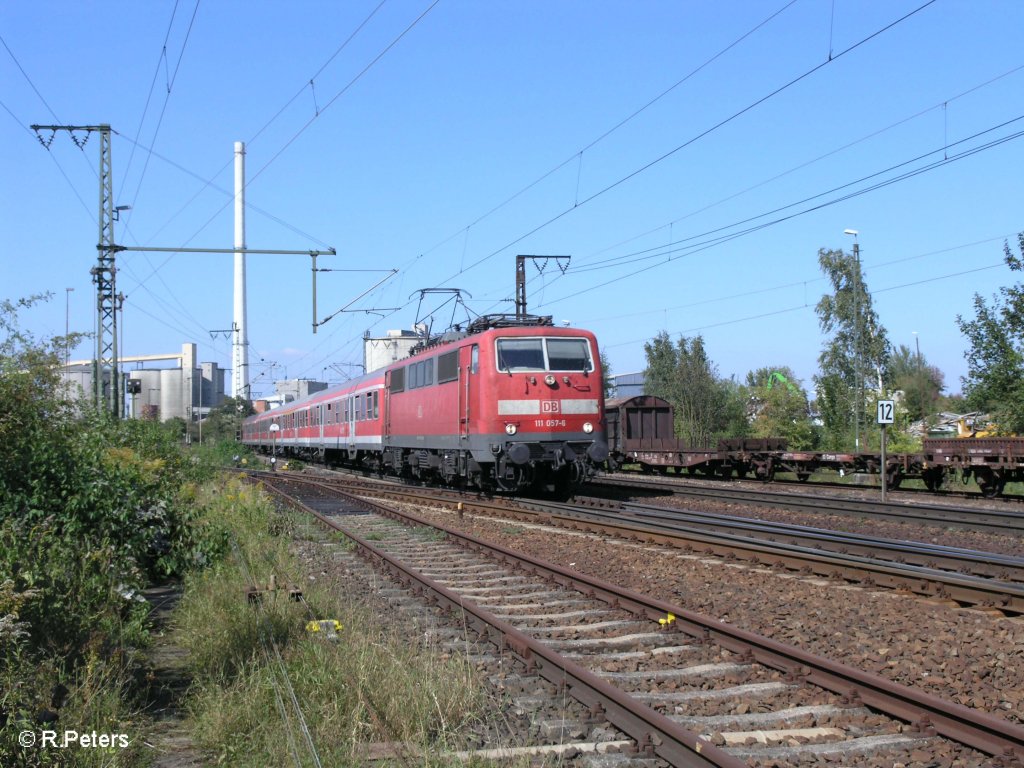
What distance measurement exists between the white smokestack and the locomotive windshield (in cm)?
5079

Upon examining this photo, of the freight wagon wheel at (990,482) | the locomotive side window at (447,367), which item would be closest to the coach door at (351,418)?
the locomotive side window at (447,367)

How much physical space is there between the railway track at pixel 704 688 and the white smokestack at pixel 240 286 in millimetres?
58976

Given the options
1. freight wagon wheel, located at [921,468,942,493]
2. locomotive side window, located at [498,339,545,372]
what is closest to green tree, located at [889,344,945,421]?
freight wagon wheel, located at [921,468,942,493]

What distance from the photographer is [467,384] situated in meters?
18.3

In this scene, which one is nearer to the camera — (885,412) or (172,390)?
(885,412)

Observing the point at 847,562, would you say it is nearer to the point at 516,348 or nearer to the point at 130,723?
the point at 130,723

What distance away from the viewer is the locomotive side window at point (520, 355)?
1758cm

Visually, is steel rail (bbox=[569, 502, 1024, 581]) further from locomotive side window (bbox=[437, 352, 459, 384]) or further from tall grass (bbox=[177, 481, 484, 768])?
tall grass (bbox=[177, 481, 484, 768])

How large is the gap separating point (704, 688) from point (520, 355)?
12198mm

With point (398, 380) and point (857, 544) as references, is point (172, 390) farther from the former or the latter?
point (857, 544)

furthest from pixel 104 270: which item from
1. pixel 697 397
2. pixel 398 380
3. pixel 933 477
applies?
pixel 697 397

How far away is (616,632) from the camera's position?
7.41 meters

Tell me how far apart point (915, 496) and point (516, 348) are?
10.1 meters

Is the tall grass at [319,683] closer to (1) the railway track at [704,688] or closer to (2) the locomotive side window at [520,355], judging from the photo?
(1) the railway track at [704,688]
